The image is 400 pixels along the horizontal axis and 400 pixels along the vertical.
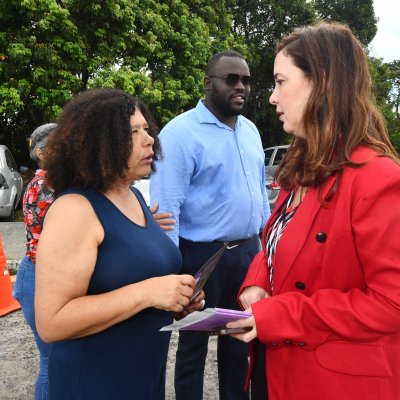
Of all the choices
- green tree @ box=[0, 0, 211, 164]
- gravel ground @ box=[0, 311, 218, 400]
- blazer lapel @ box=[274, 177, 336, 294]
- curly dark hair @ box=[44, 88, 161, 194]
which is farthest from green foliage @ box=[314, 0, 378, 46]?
blazer lapel @ box=[274, 177, 336, 294]

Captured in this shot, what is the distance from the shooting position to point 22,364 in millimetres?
3760

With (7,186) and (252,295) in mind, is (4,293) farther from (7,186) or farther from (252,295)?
(7,186)

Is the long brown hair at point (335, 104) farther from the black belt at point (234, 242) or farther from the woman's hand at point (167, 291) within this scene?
the black belt at point (234, 242)

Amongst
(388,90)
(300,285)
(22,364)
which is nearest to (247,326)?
(300,285)

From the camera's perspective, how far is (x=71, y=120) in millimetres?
1747

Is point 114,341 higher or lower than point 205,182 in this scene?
lower

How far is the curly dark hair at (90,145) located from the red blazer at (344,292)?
0.68 meters

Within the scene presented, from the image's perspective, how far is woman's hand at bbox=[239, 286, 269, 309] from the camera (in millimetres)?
1847

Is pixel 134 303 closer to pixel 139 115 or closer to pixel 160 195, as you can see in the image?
pixel 139 115

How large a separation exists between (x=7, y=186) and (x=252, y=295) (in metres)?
8.90

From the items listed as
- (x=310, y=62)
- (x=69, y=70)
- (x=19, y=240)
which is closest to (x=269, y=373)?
(x=310, y=62)

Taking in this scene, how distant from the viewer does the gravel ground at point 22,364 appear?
11.0 feet

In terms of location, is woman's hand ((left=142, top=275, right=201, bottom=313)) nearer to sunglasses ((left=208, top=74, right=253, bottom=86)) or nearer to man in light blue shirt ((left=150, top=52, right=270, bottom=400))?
man in light blue shirt ((left=150, top=52, right=270, bottom=400))

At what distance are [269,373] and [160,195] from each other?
143 centimetres
